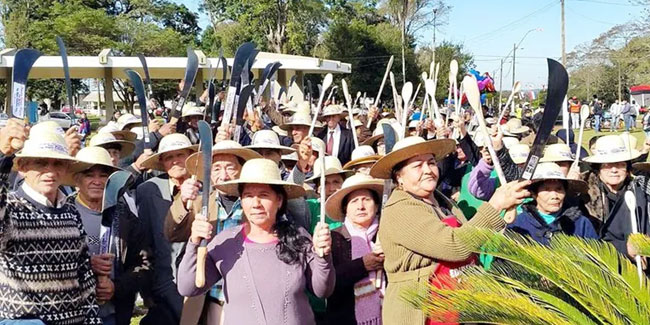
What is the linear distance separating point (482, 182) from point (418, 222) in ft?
6.66

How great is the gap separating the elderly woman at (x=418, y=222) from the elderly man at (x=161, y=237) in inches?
62.2

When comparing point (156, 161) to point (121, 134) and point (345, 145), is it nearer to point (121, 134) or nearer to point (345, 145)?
point (121, 134)

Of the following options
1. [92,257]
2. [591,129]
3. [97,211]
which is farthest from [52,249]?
[591,129]

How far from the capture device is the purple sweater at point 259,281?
3389 mm

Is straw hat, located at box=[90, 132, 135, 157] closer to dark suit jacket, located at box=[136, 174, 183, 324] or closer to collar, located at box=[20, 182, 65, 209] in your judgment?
dark suit jacket, located at box=[136, 174, 183, 324]

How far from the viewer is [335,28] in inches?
1914

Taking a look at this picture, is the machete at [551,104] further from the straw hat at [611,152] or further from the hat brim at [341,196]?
the straw hat at [611,152]

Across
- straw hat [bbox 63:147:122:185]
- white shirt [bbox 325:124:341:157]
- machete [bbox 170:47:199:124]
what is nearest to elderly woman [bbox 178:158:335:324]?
straw hat [bbox 63:147:122:185]

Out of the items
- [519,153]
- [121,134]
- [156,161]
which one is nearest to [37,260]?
[156,161]

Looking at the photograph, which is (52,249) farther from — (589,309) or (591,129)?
(591,129)

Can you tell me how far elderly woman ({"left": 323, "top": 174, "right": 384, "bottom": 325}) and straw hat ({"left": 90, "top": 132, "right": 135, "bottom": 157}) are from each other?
2350 mm

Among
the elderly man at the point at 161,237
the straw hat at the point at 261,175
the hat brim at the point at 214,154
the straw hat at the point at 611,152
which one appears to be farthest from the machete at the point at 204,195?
the straw hat at the point at 611,152

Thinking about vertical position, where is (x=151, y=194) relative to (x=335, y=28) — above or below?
below

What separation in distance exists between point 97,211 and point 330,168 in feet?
5.74
